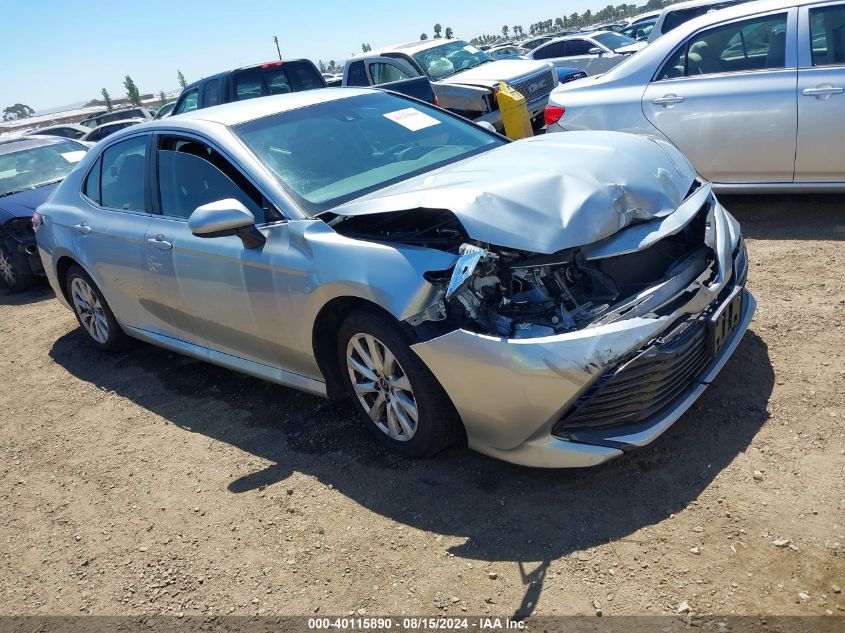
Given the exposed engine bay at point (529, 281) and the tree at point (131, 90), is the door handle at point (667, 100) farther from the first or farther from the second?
the tree at point (131, 90)

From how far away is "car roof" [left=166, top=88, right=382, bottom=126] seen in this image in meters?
4.16

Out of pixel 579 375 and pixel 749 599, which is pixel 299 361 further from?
pixel 749 599

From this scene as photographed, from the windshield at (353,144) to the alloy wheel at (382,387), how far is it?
76 cm

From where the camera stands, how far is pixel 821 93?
17.0 ft

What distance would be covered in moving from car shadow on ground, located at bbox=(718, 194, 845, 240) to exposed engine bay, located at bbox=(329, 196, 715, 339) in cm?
248

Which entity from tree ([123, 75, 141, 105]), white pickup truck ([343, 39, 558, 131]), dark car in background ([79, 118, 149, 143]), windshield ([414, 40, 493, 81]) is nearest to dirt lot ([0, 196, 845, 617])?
white pickup truck ([343, 39, 558, 131])

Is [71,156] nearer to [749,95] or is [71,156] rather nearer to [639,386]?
[749,95]

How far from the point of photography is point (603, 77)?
251 inches

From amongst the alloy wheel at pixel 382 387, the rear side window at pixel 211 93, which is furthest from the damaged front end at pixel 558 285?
the rear side window at pixel 211 93

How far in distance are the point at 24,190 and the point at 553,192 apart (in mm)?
7645

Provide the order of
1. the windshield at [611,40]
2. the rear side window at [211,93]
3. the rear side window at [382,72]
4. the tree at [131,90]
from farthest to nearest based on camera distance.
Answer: the tree at [131,90], the windshield at [611,40], the rear side window at [382,72], the rear side window at [211,93]

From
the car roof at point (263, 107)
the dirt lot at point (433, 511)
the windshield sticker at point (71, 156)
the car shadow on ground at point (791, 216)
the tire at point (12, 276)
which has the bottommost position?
the dirt lot at point (433, 511)

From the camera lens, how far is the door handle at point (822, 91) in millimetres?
5133

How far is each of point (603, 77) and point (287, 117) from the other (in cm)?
337
